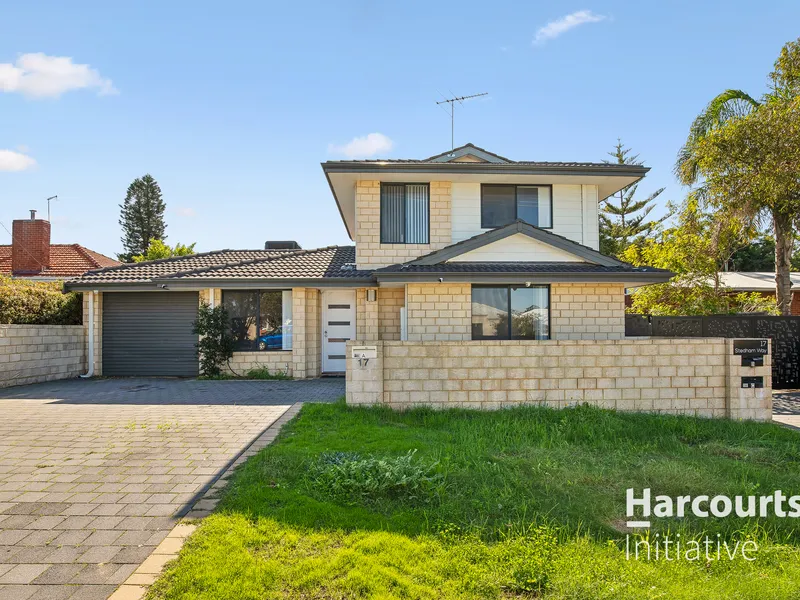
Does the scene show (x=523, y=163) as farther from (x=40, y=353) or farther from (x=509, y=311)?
(x=40, y=353)

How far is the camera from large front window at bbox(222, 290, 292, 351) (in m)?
14.0

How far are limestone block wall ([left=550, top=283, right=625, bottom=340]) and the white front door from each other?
5757 millimetres

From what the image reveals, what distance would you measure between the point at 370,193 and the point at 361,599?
456 inches

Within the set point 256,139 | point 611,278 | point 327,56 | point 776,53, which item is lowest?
point 611,278

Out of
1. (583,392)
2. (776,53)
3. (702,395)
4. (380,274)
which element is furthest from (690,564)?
(776,53)

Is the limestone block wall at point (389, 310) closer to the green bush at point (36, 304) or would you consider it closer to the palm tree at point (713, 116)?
the green bush at point (36, 304)

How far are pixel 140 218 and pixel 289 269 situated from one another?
38.1 metres

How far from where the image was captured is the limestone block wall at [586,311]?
41.6ft

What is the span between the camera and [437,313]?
12.5 metres

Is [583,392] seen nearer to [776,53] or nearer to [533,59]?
[533,59]

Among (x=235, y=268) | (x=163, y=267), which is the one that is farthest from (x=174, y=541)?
(x=163, y=267)

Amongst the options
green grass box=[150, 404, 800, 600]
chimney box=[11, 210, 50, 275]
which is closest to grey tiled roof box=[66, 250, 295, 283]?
chimney box=[11, 210, 50, 275]

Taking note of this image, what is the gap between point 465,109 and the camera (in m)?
16.8

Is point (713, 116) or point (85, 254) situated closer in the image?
Result: point (713, 116)
